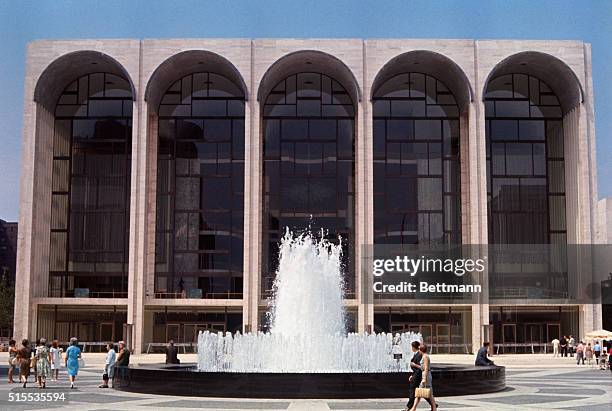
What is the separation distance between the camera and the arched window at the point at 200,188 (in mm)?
50219

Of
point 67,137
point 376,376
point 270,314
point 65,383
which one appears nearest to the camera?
point 376,376

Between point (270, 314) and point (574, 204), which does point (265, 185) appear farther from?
point (574, 204)

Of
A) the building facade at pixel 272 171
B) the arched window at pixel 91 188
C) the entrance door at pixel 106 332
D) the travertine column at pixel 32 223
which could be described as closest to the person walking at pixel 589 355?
the building facade at pixel 272 171

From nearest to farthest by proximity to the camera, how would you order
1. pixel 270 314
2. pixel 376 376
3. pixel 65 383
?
pixel 376 376
pixel 65 383
pixel 270 314

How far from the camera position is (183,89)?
173ft

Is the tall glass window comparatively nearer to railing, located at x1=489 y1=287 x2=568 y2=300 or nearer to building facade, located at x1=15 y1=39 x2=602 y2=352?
building facade, located at x1=15 y1=39 x2=602 y2=352

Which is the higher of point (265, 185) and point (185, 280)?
point (265, 185)

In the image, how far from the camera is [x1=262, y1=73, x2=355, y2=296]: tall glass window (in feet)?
166

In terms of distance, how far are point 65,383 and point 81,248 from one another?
2726 centimetres

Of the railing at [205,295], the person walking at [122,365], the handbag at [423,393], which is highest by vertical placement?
the railing at [205,295]

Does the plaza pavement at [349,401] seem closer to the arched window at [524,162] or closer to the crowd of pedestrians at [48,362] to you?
the crowd of pedestrians at [48,362]

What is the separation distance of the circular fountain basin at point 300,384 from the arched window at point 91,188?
31.5 meters

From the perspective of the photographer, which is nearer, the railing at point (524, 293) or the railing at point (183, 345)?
the railing at point (183, 345)

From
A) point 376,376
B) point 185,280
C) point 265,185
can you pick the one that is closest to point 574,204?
point 265,185
